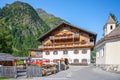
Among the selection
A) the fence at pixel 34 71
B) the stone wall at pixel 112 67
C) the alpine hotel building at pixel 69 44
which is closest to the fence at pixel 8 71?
the fence at pixel 34 71

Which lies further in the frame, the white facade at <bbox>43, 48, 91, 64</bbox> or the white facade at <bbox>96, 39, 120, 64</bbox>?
the white facade at <bbox>43, 48, 91, 64</bbox>

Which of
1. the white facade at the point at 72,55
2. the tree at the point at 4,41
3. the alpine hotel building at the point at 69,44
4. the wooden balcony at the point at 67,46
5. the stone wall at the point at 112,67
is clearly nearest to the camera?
the stone wall at the point at 112,67

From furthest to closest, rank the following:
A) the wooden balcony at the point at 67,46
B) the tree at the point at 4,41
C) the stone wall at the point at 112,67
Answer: the wooden balcony at the point at 67,46
the tree at the point at 4,41
the stone wall at the point at 112,67

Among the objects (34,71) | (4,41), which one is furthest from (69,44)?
(34,71)

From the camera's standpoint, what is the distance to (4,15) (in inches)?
6722

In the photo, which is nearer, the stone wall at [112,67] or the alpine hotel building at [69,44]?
the stone wall at [112,67]

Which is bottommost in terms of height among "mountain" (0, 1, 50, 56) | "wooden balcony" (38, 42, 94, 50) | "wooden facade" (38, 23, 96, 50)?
"wooden balcony" (38, 42, 94, 50)

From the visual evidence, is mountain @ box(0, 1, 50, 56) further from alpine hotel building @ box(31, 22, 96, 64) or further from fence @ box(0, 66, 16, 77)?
fence @ box(0, 66, 16, 77)

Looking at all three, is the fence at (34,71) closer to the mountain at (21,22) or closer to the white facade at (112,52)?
the white facade at (112,52)

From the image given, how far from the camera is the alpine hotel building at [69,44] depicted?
199 ft

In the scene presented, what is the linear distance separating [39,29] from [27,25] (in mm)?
13534

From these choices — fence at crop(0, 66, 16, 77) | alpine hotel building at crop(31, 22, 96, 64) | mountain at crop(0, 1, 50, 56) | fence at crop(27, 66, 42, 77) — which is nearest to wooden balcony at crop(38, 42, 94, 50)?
alpine hotel building at crop(31, 22, 96, 64)

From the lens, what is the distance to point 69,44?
6356 centimetres

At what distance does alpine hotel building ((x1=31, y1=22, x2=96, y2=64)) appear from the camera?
199 feet
